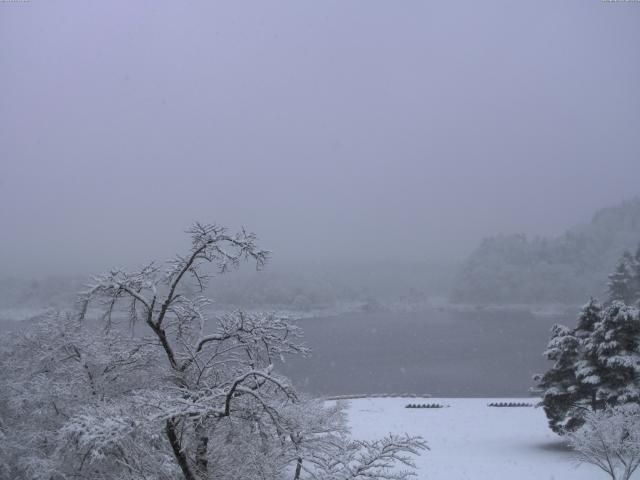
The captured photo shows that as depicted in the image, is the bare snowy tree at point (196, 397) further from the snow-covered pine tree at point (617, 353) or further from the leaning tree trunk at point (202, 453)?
the snow-covered pine tree at point (617, 353)

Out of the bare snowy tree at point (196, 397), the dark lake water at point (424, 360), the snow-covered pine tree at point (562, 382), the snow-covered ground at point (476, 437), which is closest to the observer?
the bare snowy tree at point (196, 397)

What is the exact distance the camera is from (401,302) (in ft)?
547

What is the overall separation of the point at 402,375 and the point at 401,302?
11698 centimetres

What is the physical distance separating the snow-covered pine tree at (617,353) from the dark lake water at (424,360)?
1438 centimetres

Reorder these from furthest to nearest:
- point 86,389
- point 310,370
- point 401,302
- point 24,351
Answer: point 401,302 → point 310,370 → point 24,351 → point 86,389

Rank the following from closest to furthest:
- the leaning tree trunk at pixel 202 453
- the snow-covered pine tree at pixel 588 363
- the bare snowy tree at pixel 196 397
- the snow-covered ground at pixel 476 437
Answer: the bare snowy tree at pixel 196 397 → the leaning tree trunk at pixel 202 453 → the snow-covered ground at pixel 476 437 → the snow-covered pine tree at pixel 588 363

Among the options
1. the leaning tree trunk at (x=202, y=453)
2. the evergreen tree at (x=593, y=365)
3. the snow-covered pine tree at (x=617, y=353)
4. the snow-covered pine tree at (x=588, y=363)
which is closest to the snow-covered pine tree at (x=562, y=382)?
the evergreen tree at (x=593, y=365)

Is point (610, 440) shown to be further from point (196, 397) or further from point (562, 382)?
point (196, 397)

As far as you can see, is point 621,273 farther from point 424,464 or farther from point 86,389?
point 86,389

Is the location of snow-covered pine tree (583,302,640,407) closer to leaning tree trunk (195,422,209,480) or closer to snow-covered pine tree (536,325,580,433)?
snow-covered pine tree (536,325,580,433)

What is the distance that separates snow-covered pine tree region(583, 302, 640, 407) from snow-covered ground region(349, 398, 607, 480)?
2874 mm

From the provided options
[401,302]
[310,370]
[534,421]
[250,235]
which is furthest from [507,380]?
[401,302]

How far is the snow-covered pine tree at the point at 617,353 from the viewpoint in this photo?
1864cm

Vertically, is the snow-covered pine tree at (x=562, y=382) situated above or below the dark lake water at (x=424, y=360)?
above
